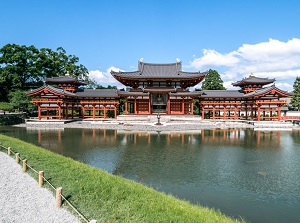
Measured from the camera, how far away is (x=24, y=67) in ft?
167

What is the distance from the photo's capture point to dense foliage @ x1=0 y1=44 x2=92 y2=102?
4703 centimetres

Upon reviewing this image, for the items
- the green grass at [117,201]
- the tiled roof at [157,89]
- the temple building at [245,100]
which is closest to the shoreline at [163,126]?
the temple building at [245,100]

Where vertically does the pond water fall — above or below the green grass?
below

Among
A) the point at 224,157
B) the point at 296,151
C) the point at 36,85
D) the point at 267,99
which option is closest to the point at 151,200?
the point at 224,157

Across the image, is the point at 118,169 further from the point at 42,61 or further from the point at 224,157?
the point at 42,61

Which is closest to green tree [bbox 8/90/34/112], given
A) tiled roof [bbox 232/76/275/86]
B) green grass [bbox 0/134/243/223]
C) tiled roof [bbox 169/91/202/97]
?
tiled roof [bbox 169/91/202/97]

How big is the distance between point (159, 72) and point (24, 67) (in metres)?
29.7

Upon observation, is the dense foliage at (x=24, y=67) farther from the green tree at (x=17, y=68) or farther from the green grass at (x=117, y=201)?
the green grass at (x=117, y=201)

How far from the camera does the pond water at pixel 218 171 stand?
834 centimetres

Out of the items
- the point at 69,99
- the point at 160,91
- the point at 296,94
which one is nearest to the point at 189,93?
the point at 160,91

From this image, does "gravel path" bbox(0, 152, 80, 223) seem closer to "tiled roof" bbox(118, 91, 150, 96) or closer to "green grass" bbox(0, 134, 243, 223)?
"green grass" bbox(0, 134, 243, 223)

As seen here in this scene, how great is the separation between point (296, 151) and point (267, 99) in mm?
21396

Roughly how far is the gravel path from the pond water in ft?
13.5

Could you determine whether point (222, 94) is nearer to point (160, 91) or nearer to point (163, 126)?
point (160, 91)
